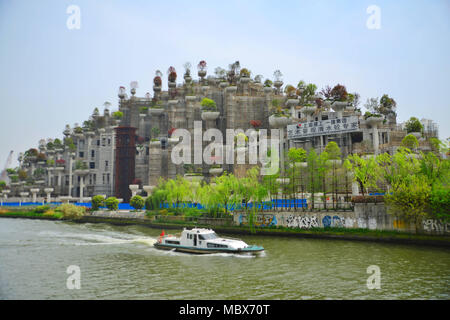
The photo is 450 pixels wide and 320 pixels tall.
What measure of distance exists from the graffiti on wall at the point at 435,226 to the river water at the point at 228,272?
3403 millimetres

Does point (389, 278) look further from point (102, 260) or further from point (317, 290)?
point (102, 260)

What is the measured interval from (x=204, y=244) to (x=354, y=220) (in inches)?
832

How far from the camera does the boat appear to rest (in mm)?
31266

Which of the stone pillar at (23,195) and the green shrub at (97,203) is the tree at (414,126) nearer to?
the green shrub at (97,203)

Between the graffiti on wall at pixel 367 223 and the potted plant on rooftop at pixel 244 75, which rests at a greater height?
the potted plant on rooftop at pixel 244 75

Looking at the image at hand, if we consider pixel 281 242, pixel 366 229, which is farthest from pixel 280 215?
pixel 366 229

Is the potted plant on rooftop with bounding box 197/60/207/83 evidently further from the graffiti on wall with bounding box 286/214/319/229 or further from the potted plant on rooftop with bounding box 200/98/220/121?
the graffiti on wall with bounding box 286/214/319/229

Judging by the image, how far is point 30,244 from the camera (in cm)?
3925

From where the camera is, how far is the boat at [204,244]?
3127 centimetres

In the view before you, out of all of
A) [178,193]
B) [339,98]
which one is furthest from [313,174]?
[339,98]

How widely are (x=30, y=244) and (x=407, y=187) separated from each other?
146 ft

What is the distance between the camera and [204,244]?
32.9 metres

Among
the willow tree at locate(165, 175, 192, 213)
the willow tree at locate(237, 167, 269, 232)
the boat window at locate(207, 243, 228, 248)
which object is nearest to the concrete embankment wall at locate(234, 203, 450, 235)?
the willow tree at locate(237, 167, 269, 232)

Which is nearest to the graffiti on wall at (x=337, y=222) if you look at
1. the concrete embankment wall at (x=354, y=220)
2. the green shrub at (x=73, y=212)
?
the concrete embankment wall at (x=354, y=220)
